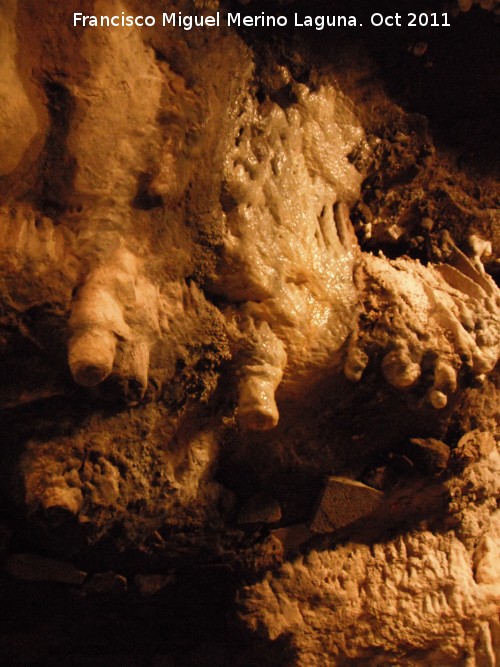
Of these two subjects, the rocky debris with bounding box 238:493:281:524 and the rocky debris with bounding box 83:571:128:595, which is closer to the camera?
the rocky debris with bounding box 83:571:128:595

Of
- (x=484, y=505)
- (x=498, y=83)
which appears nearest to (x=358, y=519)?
(x=484, y=505)

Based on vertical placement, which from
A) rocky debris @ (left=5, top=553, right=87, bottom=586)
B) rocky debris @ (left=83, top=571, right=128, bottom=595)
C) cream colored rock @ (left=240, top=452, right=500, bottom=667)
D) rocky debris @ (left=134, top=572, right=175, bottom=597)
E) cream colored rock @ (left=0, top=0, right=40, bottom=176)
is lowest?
cream colored rock @ (left=240, top=452, right=500, bottom=667)

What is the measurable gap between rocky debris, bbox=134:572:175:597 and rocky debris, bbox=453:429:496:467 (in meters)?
0.94

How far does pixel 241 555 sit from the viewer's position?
5.35 feet

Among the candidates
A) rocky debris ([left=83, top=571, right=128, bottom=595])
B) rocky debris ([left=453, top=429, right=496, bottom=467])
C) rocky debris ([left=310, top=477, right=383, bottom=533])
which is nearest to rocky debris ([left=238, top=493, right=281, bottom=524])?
rocky debris ([left=310, top=477, right=383, bottom=533])

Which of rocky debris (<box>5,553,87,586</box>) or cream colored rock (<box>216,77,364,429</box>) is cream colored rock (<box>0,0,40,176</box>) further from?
rocky debris (<box>5,553,87,586</box>)

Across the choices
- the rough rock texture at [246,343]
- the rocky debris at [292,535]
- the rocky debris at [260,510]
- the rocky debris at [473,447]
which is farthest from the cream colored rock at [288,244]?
the rocky debris at [473,447]

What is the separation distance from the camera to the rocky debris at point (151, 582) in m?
1.51

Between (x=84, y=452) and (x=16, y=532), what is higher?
(x=84, y=452)

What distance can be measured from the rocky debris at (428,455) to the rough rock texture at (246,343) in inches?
0.4

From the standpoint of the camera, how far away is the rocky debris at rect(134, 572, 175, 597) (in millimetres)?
1512

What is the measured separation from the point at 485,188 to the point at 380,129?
1.59 ft

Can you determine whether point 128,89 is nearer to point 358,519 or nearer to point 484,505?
point 358,519

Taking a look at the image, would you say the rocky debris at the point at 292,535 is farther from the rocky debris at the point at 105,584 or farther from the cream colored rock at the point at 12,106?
the cream colored rock at the point at 12,106
